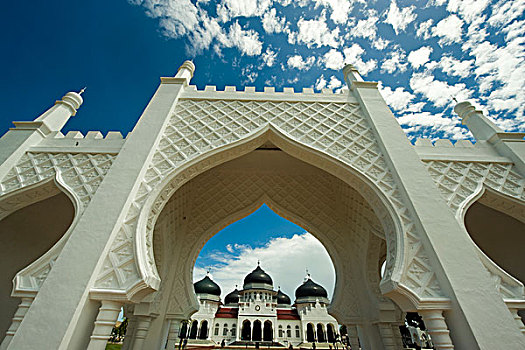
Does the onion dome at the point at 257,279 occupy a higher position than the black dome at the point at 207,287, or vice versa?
the onion dome at the point at 257,279

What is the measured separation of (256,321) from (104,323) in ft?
82.1

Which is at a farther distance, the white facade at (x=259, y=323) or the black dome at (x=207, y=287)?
the black dome at (x=207, y=287)

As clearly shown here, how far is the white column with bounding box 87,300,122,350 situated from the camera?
8.36 feet

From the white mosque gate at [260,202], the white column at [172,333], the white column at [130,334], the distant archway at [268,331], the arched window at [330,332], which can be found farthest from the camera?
→ the distant archway at [268,331]

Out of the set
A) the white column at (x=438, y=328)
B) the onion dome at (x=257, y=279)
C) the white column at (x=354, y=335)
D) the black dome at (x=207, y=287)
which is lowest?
the white column at (x=438, y=328)

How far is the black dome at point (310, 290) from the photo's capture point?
26.4 meters

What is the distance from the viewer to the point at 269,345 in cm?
2094

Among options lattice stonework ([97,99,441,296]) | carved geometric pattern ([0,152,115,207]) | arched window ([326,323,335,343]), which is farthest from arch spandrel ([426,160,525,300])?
arched window ([326,323,335,343])

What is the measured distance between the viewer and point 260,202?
6.79m

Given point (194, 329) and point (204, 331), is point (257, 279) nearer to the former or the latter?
point (204, 331)

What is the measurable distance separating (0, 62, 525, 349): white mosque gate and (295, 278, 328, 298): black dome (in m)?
23.0

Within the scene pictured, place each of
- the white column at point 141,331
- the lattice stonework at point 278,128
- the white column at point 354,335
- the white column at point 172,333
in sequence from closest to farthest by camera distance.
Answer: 1. the lattice stonework at point 278,128
2. the white column at point 141,331
3. the white column at point 172,333
4. the white column at point 354,335

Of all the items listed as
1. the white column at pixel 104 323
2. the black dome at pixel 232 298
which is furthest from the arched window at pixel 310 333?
the white column at pixel 104 323

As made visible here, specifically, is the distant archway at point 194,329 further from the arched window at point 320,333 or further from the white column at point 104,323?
the white column at point 104,323
